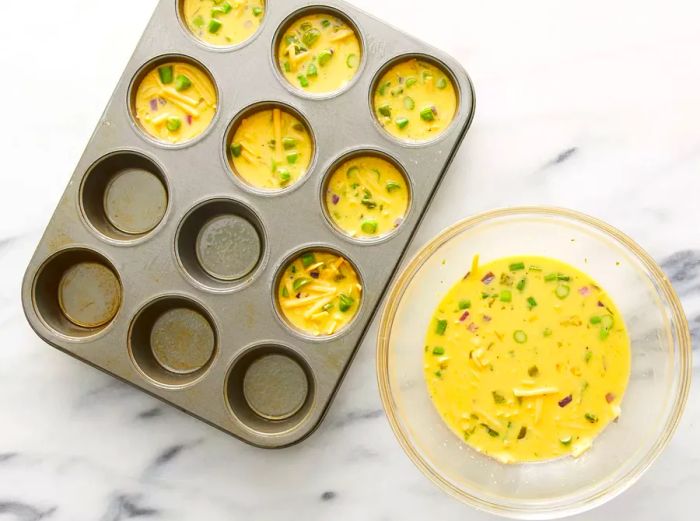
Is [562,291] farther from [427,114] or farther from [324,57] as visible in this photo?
[324,57]

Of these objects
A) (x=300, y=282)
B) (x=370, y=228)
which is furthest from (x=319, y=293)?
(x=370, y=228)

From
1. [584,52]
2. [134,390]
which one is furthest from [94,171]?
[584,52]

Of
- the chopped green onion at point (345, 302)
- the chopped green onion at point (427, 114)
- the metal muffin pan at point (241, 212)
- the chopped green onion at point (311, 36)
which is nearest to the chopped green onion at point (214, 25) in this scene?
the metal muffin pan at point (241, 212)

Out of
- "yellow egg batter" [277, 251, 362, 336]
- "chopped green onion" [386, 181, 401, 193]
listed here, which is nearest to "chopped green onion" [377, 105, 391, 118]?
"chopped green onion" [386, 181, 401, 193]

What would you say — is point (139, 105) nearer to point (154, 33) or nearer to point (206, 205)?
point (154, 33)

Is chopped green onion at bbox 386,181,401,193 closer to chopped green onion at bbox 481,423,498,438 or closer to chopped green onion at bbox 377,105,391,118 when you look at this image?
chopped green onion at bbox 377,105,391,118
